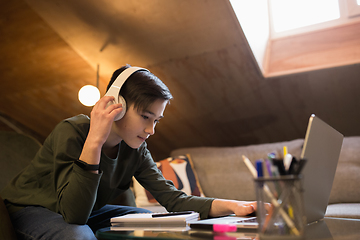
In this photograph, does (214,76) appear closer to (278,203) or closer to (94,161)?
(94,161)

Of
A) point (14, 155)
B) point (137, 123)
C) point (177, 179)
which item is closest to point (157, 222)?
point (137, 123)

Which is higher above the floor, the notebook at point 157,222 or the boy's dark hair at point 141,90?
the boy's dark hair at point 141,90

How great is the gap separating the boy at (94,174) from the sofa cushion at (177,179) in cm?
104

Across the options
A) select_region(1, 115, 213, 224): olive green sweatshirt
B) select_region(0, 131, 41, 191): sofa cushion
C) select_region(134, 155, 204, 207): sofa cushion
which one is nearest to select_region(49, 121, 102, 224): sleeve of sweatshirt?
select_region(1, 115, 213, 224): olive green sweatshirt

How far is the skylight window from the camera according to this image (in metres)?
2.27

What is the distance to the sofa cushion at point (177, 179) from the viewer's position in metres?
2.35

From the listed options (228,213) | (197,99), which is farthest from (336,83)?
(228,213)

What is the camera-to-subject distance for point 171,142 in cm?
341

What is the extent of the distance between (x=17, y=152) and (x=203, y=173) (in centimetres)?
153

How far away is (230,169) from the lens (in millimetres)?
2518

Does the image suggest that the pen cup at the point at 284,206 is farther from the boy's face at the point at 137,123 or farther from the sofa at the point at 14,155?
the sofa at the point at 14,155

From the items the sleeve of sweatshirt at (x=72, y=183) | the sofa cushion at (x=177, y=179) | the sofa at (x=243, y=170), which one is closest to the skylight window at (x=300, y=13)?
the sofa at (x=243, y=170)

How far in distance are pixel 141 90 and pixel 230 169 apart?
164 cm

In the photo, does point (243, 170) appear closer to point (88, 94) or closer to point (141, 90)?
point (88, 94)
